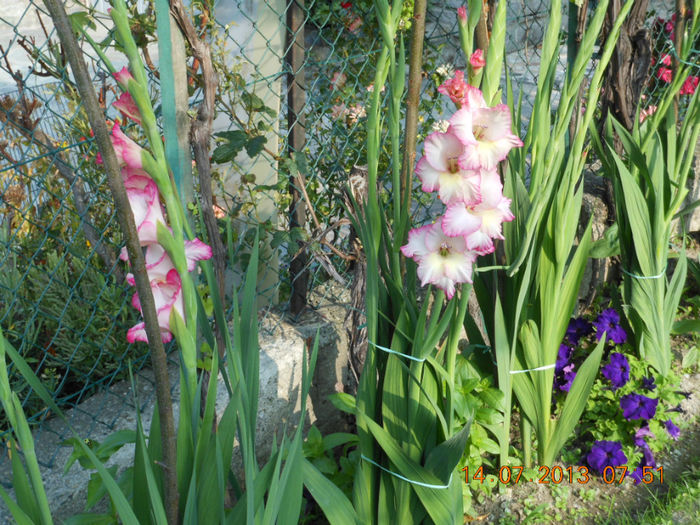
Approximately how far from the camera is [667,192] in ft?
7.25

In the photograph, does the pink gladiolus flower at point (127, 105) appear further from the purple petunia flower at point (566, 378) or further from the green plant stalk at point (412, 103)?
the purple petunia flower at point (566, 378)

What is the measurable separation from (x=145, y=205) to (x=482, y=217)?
636 millimetres

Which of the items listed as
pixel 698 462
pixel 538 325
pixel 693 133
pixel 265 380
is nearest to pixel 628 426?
pixel 698 462

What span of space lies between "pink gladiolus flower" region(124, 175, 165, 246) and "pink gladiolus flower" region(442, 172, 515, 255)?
0.55 metres

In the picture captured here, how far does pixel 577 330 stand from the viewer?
2.44 metres

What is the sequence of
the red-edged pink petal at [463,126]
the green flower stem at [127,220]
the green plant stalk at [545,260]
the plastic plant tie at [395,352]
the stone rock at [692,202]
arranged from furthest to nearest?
1. the stone rock at [692,202]
2. the green plant stalk at [545,260]
3. the plastic plant tie at [395,352]
4. the red-edged pink petal at [463,126]
5. the green flower stem at [127,220]

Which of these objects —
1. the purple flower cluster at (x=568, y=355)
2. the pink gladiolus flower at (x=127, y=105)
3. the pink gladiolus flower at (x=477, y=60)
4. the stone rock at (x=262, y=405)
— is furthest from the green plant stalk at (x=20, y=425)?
the purple flower cluster at (x=568, y=355)

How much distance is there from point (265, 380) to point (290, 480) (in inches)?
34.7

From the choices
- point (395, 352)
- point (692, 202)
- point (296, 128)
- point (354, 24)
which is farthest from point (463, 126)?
point (692, 202)

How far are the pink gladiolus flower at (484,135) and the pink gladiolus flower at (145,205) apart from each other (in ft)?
1.85

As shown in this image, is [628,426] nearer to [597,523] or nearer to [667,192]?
[597,523]

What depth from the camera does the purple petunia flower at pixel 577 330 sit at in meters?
2.41

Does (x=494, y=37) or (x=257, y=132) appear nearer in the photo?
(x=494, y=37)
